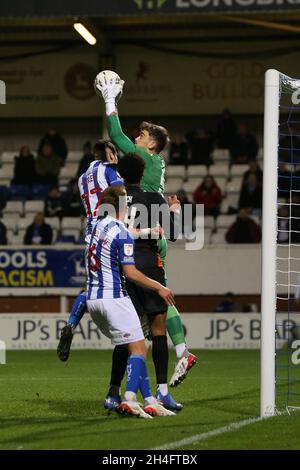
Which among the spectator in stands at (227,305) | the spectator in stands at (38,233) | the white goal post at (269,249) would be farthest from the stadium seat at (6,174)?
the white goal post at (269,249)

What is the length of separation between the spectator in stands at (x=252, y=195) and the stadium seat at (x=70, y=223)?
334cm

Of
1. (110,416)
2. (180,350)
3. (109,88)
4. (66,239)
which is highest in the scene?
(109,88)

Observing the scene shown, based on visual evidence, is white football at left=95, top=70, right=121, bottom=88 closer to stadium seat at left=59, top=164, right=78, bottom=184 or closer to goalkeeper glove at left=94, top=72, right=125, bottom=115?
goalkeeper glove at left=94, top=72, right=125, bottom=115

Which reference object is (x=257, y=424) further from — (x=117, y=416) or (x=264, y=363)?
(x=117, y=416)

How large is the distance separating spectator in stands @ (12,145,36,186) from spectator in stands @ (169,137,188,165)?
302 centimetres

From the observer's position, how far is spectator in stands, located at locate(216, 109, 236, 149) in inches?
936

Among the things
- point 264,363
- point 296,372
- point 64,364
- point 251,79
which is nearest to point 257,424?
point 264,363

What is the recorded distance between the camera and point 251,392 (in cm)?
1053

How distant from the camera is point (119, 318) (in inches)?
311

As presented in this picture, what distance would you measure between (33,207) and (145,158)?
14.3m

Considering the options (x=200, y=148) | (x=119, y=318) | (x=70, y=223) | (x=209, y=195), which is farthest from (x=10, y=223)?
(x=119, y=318)

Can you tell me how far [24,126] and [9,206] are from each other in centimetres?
341

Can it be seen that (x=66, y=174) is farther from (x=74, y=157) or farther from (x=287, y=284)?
(x=287, y=284)

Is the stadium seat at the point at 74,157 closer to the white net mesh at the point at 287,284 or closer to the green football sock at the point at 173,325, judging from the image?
the white net mesh at the point at 287,284
